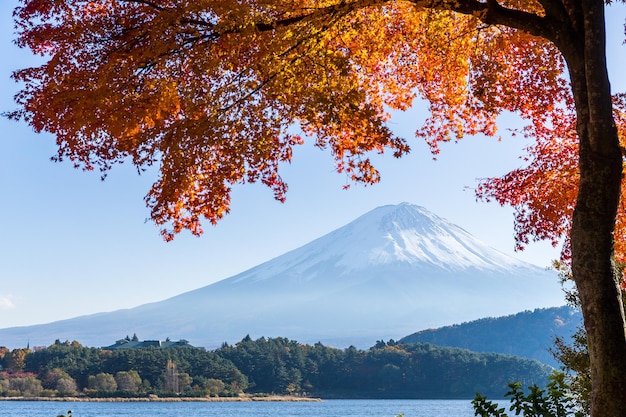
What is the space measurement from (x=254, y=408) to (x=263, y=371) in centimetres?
902

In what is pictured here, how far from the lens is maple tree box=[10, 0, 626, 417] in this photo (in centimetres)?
540

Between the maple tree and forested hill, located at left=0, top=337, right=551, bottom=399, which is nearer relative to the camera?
the maple tree

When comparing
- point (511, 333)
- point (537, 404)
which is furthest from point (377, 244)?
point (537, 404)

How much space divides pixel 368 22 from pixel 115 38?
103 inches

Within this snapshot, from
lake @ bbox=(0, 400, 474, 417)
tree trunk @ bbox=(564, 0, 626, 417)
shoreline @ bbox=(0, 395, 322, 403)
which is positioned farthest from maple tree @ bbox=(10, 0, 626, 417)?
shoreline @ bbox=(0, 395, 322, 403)

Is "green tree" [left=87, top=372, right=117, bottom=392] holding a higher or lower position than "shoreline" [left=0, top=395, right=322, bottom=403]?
higher

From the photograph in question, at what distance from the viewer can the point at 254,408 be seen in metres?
63.9

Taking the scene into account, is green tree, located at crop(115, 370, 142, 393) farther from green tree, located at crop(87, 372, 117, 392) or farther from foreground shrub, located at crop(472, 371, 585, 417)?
foreground shrub, located at crop(472, 371, 585, 417)

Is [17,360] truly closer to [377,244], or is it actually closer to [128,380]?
[128,380]

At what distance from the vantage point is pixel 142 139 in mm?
7109

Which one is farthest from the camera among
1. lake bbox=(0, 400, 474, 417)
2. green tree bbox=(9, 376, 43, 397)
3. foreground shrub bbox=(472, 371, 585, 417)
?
green tree bbox=(9, 376, 43, 397)

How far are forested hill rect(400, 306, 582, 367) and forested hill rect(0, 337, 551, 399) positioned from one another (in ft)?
98.2

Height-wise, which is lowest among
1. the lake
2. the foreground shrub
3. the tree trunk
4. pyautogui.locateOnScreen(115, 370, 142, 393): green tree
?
the lake

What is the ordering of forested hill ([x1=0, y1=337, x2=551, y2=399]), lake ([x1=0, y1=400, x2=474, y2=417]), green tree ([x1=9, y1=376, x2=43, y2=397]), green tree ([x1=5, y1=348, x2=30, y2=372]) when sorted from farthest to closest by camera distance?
1. green tree ([x1=5, y1=348, x2=30, y2=372])
2. forested hill ([x1=0, y1=337, x2=551, y2=399])
3. green tree ([x1=9, y1=376, x2=43, y2=397])
4. lake ([x1=0, y1=400, x2=474, y2=417])
